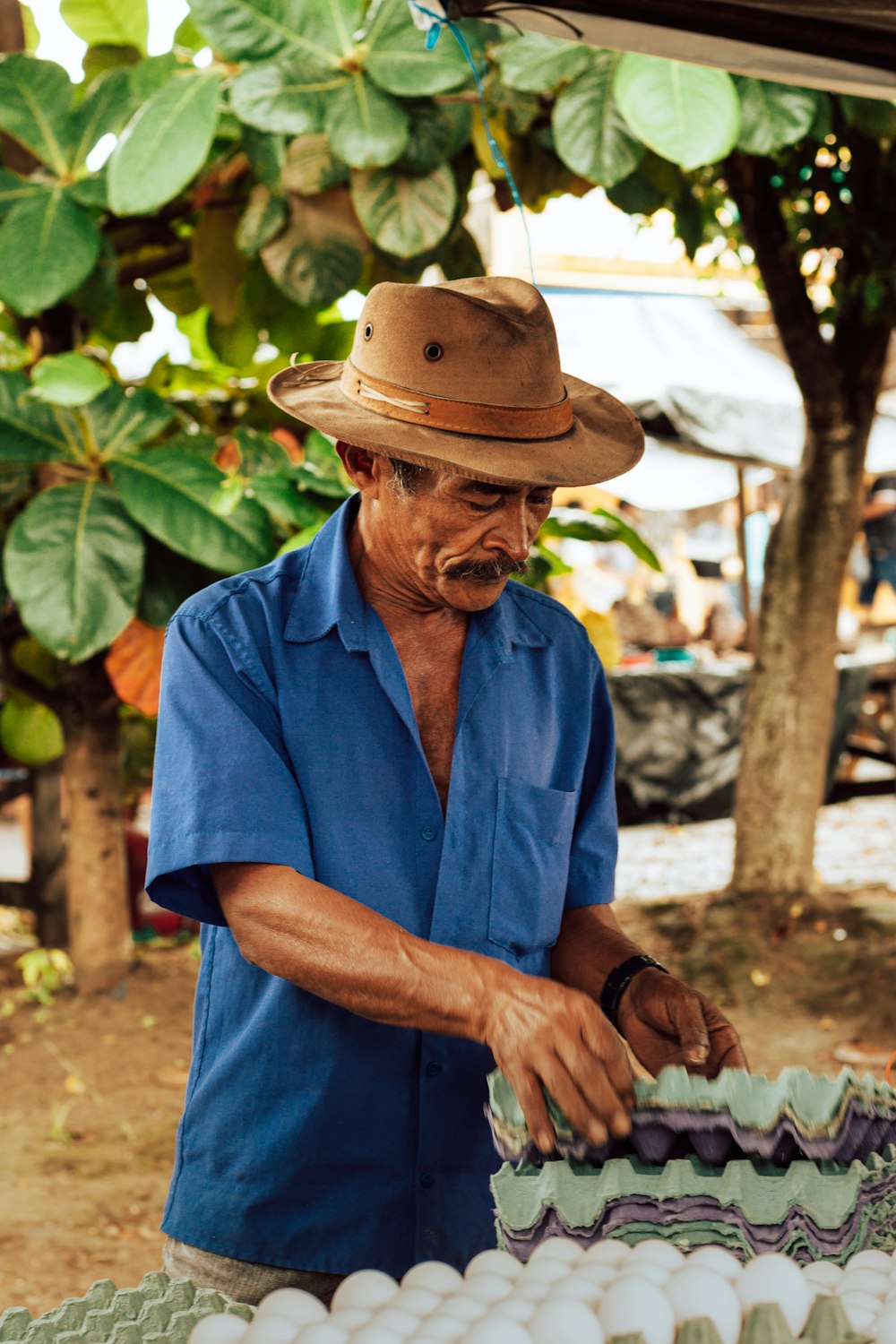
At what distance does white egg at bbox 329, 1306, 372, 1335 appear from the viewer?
960mm

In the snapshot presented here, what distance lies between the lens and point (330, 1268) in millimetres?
1537

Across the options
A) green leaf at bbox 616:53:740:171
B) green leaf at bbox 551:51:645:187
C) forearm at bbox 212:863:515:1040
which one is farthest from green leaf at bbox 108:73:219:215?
forearm at bbox 212:863:515:1040

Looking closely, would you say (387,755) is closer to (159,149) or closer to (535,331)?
(535,331)

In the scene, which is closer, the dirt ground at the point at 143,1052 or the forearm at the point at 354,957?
the forearm at the point at 354,957

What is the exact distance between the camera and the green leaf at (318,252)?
3.58 meters

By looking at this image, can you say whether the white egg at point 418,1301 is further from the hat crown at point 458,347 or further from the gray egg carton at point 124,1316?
the hat crown at point 458,347

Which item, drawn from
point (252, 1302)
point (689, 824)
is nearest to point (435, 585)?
point (252, 1302)

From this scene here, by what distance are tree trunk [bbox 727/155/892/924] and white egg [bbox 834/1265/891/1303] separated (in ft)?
13.6

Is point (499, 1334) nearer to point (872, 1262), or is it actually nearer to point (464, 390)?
point (872, 1262)

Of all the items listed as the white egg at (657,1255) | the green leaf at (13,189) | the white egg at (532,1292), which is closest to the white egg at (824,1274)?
the white egg at (657,1255)

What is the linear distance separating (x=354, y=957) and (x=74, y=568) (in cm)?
246

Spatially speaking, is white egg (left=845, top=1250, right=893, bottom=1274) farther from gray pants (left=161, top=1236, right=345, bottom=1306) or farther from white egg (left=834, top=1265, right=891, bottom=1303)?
gray pants (left=161, top=1236, right=345, bottom=1306)

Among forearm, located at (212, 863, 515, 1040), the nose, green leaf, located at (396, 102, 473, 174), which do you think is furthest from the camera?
green leaf, located at (396, 102, 473, 174)

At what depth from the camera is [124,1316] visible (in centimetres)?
106
